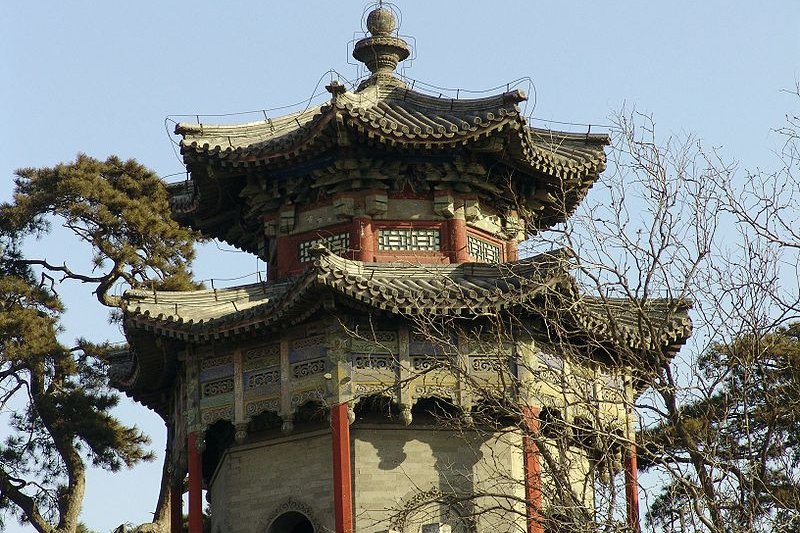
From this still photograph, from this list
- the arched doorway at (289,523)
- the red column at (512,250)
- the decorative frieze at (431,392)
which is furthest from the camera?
the red column at (512,250)

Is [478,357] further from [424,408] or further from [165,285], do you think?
[165,285]

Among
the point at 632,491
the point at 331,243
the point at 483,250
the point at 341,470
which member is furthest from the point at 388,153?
the point at 632,491

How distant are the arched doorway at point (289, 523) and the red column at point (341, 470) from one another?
1.08 m

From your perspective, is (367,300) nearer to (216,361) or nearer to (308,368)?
(308,368)

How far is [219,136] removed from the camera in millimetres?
22984

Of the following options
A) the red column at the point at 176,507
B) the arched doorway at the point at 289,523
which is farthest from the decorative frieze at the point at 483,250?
the red column at the point at 176,507

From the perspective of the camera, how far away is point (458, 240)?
22656 mm

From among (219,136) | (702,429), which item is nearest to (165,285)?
(219,136)

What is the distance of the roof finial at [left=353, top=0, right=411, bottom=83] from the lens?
2500cm

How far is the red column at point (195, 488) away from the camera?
21.4 m

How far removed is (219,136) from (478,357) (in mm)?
4830

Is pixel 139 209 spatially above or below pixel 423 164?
above

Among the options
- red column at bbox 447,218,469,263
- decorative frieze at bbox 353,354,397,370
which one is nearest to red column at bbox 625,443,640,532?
decorative frieze at bbox 353,354,397,370

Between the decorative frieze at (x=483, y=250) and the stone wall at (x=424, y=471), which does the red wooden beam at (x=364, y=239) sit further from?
the stone wall at (x=424, y=471)
